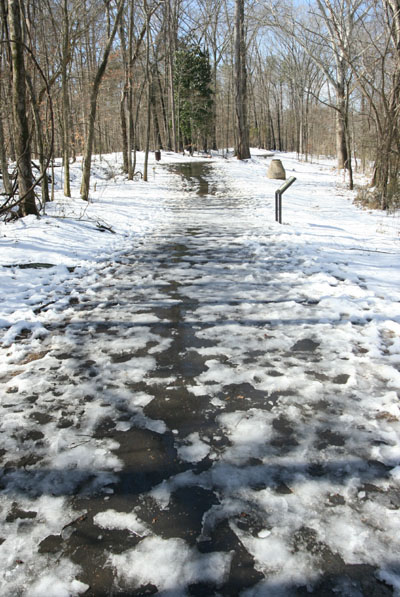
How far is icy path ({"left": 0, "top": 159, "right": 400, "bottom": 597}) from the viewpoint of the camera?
1.65m

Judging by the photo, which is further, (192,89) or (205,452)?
(192,89)

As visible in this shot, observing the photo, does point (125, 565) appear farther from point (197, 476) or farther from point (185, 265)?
point (185, 265)

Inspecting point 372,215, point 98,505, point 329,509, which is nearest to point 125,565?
point 98,505

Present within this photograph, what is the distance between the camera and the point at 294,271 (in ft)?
19.2

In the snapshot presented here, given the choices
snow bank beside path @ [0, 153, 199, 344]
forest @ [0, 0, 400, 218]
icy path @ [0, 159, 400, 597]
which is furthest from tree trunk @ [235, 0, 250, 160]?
icy path @ [0, 159, 400, 597]

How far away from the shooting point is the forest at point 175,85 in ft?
32.7

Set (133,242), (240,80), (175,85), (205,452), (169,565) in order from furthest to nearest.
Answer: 1. (175,85)
2. (240,80)
3. (133,242)
4. (205,452)
5. (169,565)

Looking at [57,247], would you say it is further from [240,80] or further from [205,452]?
[240,80]

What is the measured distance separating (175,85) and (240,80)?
44.5 feet

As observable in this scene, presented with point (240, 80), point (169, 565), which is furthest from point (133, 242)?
point (240, 80)

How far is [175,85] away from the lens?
124 feet

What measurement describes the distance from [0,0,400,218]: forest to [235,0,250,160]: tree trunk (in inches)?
3.3

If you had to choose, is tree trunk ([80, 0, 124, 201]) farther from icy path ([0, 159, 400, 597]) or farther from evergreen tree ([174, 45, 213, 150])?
evergreen tree ([174, 45, 213, 150])

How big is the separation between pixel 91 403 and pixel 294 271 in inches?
152
